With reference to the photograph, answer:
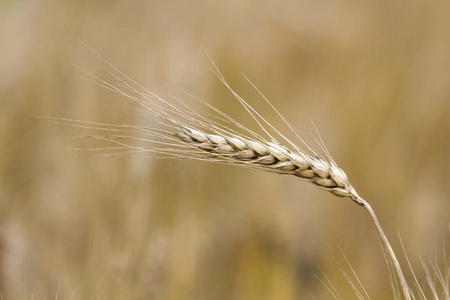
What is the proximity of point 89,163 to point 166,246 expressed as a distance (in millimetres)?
280

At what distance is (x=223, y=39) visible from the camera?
3.92ft

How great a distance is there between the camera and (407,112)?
3.76 ft

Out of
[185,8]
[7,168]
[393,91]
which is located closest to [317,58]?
[393,91]

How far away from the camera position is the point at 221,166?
1174mm

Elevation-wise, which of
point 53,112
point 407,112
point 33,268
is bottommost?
point 33,268

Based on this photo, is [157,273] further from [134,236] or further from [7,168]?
[7,168]

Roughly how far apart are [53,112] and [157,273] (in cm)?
47

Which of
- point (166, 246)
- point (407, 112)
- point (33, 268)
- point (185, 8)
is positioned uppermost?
point (185, 8)

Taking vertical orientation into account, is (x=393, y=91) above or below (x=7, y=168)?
above

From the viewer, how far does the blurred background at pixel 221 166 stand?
1.13 metres

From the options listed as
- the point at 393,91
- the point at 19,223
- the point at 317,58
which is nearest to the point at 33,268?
the point at 19,223

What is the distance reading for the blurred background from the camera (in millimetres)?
1126

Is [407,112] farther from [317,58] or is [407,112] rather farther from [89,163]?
[89,163]

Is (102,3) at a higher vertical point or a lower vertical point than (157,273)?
higher
